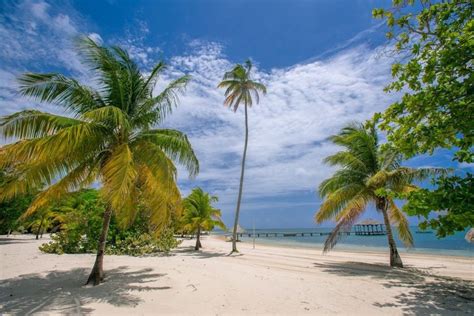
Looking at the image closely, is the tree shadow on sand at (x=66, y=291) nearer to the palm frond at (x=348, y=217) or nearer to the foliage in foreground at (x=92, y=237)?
the foliage in foreground at (x=92, y=237)

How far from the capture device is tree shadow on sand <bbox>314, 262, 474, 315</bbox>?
6293 millimetres

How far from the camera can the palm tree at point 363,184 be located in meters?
12.4

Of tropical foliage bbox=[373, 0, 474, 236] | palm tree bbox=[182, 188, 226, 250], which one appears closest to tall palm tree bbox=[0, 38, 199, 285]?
tropical foliage bbox=[373, 0, 474, 236]

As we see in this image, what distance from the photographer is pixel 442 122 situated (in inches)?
211

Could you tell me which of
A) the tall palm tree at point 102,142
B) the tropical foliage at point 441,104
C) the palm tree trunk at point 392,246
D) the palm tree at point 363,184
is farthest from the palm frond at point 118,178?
the palm tree trunk at point 392,246

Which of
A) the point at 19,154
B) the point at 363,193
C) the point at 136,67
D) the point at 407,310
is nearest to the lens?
the point at 407,310

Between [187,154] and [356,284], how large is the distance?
255 inches

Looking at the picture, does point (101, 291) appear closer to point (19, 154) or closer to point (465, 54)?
point (19, 154)

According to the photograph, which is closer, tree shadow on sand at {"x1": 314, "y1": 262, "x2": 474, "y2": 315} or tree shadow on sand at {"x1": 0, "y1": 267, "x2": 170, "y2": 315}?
tree shadow on sand at {"x1": 0, "y1": 267, "x2": 170, "y2": 315}

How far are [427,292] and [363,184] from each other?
5.88 meters

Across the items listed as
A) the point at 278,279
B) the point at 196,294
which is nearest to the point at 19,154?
the point at 196,294

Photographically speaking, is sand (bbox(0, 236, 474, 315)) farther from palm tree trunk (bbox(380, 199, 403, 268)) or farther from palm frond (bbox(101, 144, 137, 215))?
palm frond (bbox(101, 144, 137, 215))

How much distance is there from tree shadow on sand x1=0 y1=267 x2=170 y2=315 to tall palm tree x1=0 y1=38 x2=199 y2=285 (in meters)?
0.72

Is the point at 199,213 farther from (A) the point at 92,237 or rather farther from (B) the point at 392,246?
(B) the point at 392,246
